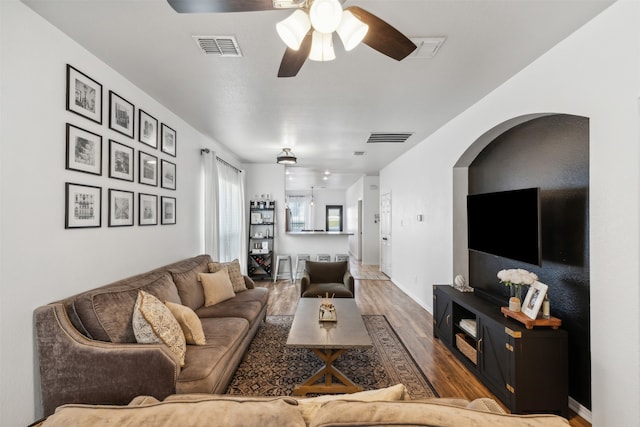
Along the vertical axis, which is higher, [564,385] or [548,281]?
[548,281]

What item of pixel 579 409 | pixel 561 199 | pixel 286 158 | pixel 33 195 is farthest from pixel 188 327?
pixel 286 158

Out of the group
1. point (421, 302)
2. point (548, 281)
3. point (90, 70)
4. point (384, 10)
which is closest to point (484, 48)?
point (384, 10)

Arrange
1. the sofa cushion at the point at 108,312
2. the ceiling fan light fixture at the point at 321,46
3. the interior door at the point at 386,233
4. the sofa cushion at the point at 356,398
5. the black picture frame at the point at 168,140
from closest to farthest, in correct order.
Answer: the sofa cushion at the point at 356,398 → the ceiling fan light fixture at the point at 321,46 → the sofa cushion at the point at 108,312 → the black picture frame at the point at 168,140 → the interior door at the point at 386,233

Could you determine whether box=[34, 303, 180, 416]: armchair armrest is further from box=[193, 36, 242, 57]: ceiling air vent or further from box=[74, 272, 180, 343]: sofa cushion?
box=[193, 36, 242, 57]: ceiling air vent

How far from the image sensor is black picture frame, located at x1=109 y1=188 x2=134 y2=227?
2439 millimetres

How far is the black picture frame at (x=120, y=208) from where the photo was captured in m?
2.44

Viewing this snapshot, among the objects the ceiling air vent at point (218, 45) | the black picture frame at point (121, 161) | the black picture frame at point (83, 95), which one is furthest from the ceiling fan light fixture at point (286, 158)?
the black picture frame at point (83, 95)

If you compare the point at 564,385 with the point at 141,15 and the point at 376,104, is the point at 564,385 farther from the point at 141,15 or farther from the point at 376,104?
the point at 141,15

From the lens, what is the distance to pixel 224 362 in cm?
215

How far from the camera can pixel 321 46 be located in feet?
5.10

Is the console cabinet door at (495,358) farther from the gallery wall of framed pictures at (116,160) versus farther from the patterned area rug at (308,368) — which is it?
the gallery wall of framed pictures at (116,160)

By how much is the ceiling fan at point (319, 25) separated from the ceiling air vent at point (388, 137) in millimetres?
2684

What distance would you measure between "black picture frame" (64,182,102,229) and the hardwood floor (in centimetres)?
275

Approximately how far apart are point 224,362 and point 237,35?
Result: 93.8 inches
